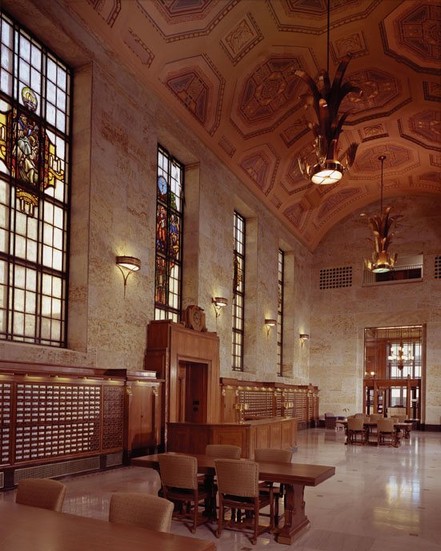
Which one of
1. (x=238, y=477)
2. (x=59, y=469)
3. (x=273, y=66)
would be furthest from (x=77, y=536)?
(x=273, y=66)

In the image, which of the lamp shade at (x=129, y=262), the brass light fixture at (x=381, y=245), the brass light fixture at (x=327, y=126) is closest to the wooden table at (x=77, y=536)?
the lamp shade at (x=129, y=262)

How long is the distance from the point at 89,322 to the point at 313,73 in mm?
8888

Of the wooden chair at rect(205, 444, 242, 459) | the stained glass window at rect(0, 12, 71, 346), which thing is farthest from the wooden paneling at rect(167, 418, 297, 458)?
the wooden chair at rect(205, 444, 242, 459)

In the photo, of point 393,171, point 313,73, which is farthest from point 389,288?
point 313,73

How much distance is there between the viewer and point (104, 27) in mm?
10320

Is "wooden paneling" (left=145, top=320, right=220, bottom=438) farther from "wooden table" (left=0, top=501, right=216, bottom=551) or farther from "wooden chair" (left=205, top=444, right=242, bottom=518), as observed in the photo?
"wooden table" (left=0, top=501, right=216, bottom=551)

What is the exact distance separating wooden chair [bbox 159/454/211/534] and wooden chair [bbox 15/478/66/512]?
2.24m

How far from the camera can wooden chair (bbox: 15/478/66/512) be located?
3.59 m

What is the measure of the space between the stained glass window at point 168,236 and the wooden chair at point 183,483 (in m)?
7.14

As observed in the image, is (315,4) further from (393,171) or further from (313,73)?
(393,171)

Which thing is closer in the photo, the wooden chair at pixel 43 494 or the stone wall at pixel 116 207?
the wooden chair at pixel 43 494

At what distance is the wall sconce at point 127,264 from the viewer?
34.9 ft

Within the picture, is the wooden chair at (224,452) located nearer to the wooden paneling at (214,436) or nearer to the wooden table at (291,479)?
the wooden table at (291,479)

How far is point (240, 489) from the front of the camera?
547 cm
